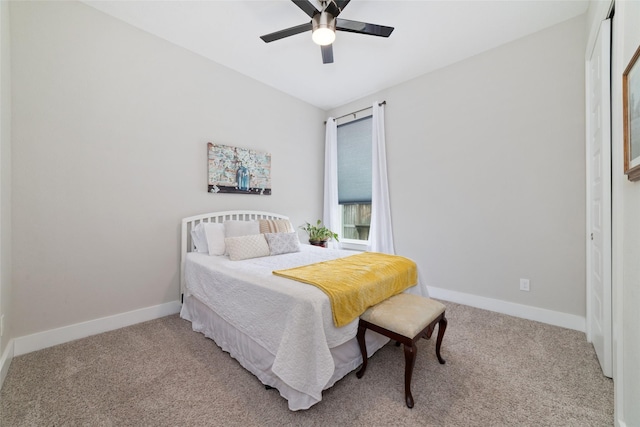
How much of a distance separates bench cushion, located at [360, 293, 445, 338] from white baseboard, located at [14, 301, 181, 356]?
2.19 m

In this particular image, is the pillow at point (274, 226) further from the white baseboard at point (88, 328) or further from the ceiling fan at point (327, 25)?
the ceiling fan at point (327, 25)

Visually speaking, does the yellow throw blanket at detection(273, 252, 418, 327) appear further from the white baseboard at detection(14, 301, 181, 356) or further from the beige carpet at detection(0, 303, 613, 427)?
the white baseboard at detection(14, 301, 181, 356)

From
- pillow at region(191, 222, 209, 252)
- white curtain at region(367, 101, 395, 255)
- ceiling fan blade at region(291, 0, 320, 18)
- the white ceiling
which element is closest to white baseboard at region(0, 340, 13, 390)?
pillow at region(191, 222, 209, 252)

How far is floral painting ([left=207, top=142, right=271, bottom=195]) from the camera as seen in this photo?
3.05 m

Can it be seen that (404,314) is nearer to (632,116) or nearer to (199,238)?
(632,116)

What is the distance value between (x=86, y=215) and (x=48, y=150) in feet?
1.90

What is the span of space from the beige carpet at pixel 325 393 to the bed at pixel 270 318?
127 millimetres

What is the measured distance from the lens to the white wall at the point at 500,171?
2.39 meters

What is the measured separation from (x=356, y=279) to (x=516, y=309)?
6.90ft

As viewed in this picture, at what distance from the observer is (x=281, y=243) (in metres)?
2.80

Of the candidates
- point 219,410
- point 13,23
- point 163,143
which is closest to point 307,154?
point 163,143

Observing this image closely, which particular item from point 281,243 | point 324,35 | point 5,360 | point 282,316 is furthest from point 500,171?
point 5,360

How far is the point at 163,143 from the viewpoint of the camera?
2674 mm

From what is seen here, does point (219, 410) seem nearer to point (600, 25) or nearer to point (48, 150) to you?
point (48, 150)
